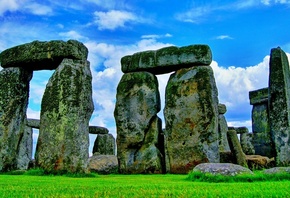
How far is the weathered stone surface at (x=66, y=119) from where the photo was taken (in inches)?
440

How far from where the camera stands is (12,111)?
12.8 metres

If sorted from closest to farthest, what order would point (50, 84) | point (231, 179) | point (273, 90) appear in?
point (231, 179), point (50, 84), point (273, 90)

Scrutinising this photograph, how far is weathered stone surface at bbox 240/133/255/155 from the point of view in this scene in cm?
2270

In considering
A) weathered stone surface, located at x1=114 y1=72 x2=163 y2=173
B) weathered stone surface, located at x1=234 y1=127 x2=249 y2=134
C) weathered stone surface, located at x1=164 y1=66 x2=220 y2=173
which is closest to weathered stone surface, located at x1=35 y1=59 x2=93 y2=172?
weathered stone surface, located at x1=114 y1=72 x2=163 y2=173

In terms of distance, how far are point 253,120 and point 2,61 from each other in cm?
1450

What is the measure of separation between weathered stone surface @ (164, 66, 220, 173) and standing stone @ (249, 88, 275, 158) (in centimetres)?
791

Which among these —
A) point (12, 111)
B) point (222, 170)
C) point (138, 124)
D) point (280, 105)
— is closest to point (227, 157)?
point (280, 105)

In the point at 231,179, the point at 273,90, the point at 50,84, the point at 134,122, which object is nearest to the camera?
the point at 231,179

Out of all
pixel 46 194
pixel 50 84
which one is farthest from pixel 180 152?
pixel 46 194

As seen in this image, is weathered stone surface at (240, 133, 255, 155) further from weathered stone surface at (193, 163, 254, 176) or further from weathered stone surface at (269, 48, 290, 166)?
weathered stone surface at (193, 163, 254, 176)

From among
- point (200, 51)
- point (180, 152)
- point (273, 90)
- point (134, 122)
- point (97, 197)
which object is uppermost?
point (200, 51)

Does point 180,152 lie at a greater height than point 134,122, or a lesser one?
lesser

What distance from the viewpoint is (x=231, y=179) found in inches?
334

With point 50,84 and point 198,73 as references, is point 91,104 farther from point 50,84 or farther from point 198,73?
point 198,73
